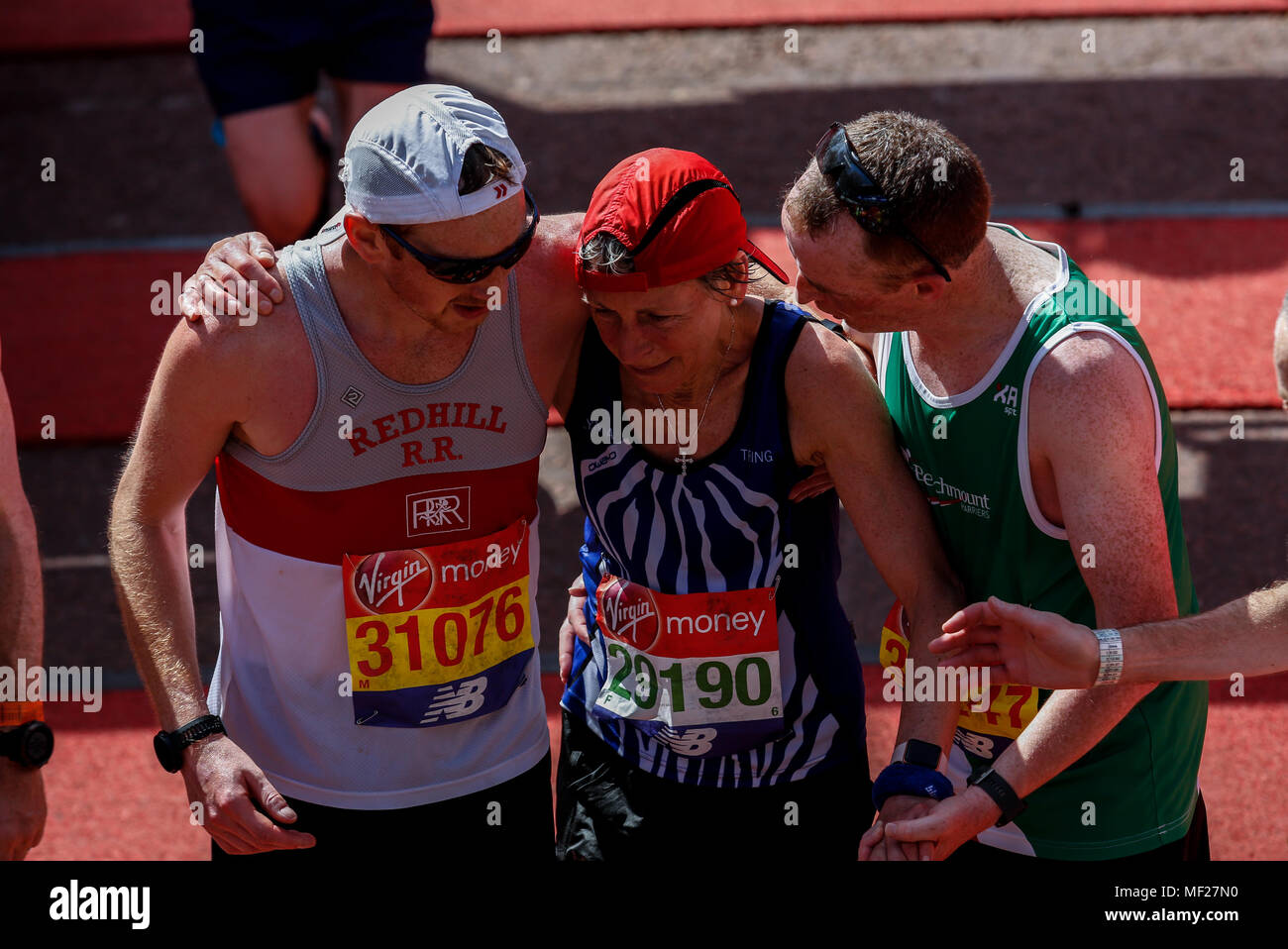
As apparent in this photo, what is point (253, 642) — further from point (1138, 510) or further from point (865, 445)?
point (1138, 510)

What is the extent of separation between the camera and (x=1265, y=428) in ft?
→ 20.6

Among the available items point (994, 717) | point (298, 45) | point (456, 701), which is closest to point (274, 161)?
point (298, 45)

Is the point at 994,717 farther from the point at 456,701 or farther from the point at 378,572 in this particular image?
the point at 378,572

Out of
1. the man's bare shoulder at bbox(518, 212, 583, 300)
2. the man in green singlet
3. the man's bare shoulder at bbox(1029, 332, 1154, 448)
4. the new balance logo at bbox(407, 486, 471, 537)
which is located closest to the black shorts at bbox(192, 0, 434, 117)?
the man's bare shoulder at bbox(518, 212, 583, 300)

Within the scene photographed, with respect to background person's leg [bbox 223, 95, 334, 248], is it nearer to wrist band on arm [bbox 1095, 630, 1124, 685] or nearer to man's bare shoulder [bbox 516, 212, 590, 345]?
man's bare shoulder [bbox 516, 212, 590, 345]

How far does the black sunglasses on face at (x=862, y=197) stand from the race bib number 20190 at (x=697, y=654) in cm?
76

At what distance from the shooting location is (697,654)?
2895 millimetres

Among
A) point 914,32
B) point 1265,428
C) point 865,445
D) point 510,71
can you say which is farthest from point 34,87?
point 865,445

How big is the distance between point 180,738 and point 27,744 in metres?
0.27

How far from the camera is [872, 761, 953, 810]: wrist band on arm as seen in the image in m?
2.64

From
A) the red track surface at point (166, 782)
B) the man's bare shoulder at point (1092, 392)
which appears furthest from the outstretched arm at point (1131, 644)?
the red track surface at point (166, 782)
